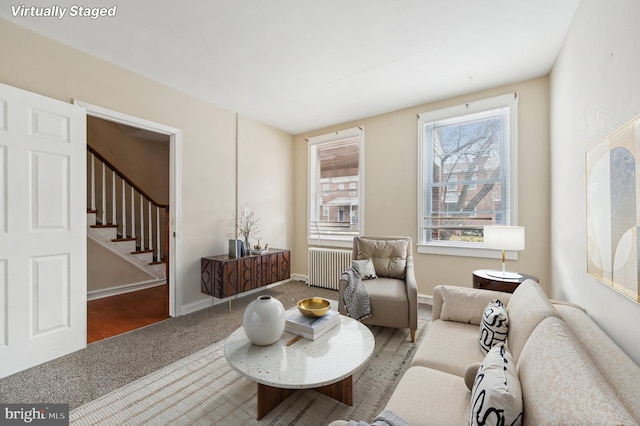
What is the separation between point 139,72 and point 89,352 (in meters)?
2.73

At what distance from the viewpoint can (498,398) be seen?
0.85 m

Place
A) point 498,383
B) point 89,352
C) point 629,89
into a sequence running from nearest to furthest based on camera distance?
point 498,383, point 629,89, point 89,352

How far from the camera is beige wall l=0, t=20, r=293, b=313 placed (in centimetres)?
222

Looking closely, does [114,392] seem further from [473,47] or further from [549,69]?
[549,69]

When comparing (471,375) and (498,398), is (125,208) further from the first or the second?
(498,398)

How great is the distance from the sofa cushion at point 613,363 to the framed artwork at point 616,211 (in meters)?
0.22

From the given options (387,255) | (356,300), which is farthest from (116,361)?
(387,255)

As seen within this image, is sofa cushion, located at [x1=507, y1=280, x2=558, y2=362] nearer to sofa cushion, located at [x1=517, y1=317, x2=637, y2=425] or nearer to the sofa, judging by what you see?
the sofa

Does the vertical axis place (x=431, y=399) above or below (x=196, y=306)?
above

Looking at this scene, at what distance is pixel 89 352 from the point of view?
7.60 feet

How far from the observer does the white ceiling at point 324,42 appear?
1959 millimetres

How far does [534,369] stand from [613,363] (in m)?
0.31

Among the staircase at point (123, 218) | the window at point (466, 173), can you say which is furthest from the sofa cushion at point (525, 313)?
the staircase at point (123, 218)

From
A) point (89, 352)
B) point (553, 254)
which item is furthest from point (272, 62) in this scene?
point (553, 254)
